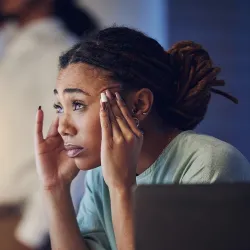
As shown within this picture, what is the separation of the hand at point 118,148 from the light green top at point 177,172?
0.12 meters

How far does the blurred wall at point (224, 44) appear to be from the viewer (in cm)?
154

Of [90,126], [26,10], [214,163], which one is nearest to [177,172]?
[214,163]

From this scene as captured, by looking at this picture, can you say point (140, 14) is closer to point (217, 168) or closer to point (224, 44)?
point (224, 44)

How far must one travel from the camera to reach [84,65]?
1.12 m

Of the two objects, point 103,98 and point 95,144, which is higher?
point 103,98

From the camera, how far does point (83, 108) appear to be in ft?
3.65

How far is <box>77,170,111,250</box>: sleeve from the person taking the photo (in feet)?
4.00

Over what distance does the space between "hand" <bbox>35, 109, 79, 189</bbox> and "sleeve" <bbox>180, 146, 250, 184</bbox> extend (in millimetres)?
323

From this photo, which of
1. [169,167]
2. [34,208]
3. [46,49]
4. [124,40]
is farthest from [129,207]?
[46,49]

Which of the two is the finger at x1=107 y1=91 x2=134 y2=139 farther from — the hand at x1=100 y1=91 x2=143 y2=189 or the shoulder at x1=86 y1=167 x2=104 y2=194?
the shoulder at x1=86 y1=167 x2=104 y2=194

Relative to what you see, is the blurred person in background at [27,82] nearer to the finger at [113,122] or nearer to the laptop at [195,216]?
the finger at [113,122]

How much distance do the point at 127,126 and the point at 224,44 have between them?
620 millimetres

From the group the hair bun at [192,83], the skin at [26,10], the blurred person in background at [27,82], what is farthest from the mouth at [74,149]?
the skin at [26,10]

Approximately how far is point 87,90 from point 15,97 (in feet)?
1.49
